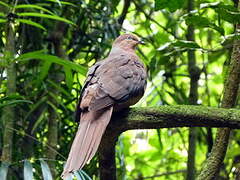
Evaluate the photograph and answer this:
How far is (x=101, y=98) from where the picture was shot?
235cm

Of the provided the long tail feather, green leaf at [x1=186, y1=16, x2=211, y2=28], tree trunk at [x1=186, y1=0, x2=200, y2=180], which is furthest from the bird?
tree trunk at [x1=186, y1=0, x2=200, y2=180]

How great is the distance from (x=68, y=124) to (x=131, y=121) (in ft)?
5.36

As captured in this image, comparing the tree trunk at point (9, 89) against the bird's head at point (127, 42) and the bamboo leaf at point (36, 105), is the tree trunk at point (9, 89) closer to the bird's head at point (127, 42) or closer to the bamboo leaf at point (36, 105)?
the bamboo leaf at point (36, 105)

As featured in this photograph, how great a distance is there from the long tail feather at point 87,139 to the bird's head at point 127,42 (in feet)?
3.99

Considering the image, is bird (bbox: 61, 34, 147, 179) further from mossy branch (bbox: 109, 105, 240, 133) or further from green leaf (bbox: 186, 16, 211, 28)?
green leaf (bbox: 186, 16, 211, 28)

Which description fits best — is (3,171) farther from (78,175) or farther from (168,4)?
(168,4)

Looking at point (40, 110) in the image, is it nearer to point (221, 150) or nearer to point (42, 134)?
point (42, 134)

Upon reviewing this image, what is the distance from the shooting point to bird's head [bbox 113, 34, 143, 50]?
11.5ft

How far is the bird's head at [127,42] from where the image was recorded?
3516 millimetres

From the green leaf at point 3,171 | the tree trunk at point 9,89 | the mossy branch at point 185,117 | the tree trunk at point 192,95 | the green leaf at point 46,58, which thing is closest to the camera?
the mossy branch at point 185,117

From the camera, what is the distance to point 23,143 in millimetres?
3393

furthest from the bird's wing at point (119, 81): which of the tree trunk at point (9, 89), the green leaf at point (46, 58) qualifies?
the tree trunk at point (9, 89)

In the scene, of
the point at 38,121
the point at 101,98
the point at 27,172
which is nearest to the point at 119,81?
the point at 101,98

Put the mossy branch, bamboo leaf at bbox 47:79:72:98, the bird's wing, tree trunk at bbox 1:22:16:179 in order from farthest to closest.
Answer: bamboo leaf at bbox 47:79:72:98
tree trunk at bbox 1:22:16:179
the bird's wing
the mossy branch
